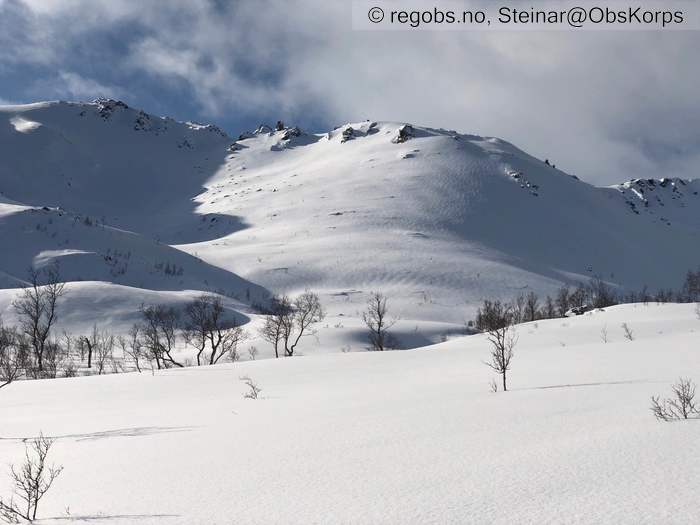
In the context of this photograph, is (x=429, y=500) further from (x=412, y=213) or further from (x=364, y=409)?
(x=412, y=213)

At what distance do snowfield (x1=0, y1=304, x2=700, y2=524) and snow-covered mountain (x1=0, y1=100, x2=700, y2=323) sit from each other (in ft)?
187

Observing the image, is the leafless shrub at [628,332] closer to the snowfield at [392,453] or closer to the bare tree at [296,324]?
the snowfield at [392,453]

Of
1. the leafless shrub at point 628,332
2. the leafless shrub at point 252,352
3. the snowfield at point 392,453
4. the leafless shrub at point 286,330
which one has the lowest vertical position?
the snowfield at point 392,453

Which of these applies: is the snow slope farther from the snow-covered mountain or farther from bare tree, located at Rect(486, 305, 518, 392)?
bare tree, located at Rect(486, 305, 518, 392)

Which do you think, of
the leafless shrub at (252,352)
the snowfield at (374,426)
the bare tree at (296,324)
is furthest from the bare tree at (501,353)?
the leafless shrub at (252,352)

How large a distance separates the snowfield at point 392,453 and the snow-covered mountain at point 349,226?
5686 cm

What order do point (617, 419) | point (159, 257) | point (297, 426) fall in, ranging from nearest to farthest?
point (617, 419) → point (297, 426) → point (159, 257)

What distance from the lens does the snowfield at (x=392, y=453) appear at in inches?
183

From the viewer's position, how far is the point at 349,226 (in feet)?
369

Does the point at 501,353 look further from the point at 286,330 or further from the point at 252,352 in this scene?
the point at 252,352

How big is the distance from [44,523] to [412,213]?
377 feet

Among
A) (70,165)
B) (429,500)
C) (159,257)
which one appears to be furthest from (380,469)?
(70,165)

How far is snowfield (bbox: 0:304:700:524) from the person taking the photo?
4645mm

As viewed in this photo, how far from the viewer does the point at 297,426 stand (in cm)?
871
